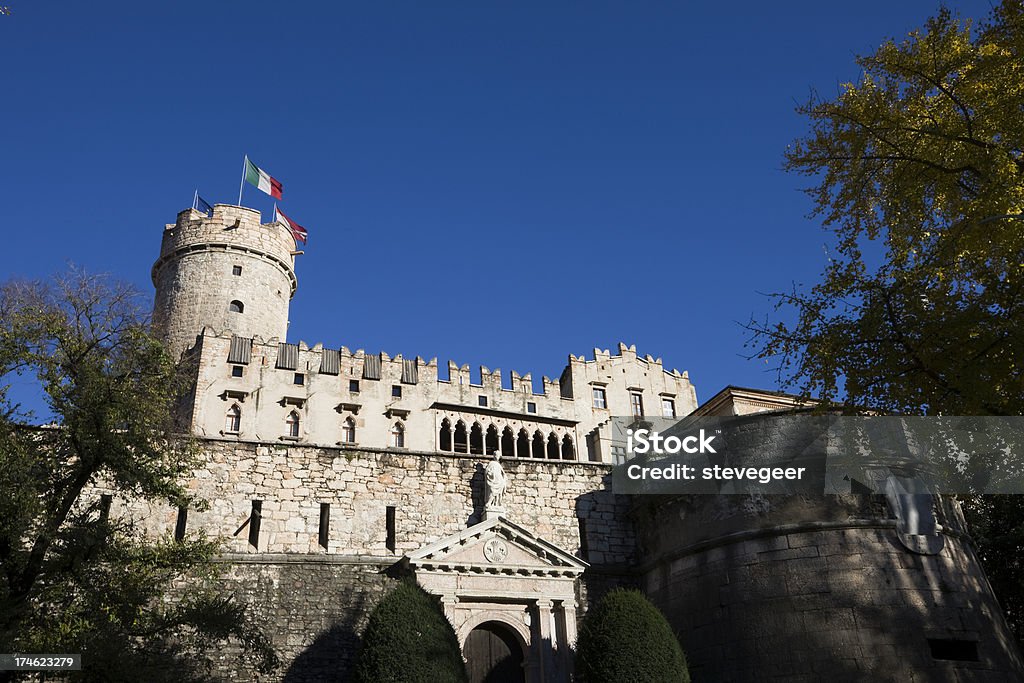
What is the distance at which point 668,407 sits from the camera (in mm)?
52125

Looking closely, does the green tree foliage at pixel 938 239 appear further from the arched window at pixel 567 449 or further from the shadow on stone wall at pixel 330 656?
the arched window at pixel 567 449

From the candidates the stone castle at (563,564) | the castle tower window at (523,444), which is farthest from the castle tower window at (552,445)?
the stone castle at (563,564)

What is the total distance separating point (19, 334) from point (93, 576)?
175 inches

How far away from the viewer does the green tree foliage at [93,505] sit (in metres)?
13.7

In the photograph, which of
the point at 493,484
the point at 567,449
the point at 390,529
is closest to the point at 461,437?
the point at 567,449

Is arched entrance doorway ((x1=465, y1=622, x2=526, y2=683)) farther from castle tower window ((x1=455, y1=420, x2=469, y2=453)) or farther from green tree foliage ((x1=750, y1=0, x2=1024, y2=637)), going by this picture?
castle tower window ((x1=455, y1=420, x2=469, y2=453))

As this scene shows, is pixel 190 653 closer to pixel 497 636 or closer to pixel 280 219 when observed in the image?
pixel 497 636

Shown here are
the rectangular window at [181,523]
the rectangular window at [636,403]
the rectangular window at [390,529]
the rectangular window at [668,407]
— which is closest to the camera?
the rectangular window at [181,523]

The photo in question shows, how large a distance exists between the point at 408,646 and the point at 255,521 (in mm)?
6196

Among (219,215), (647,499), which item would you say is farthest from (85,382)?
(219,215)

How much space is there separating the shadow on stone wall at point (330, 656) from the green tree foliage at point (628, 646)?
5.00m

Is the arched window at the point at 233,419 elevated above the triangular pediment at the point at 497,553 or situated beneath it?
elevated above

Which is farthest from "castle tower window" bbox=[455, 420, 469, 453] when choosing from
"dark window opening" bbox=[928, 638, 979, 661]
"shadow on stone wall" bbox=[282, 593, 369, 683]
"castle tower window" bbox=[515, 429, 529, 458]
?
"dark window opening" bbox=[928, 638, 979, 661]

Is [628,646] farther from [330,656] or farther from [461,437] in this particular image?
[461,437]
